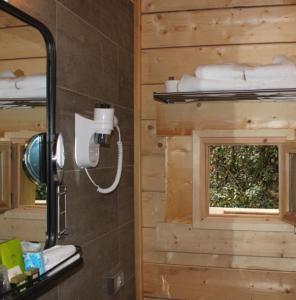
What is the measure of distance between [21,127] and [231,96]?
1.05m

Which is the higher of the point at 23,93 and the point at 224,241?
the point at 23,93

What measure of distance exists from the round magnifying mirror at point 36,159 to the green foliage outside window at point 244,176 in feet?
4.86

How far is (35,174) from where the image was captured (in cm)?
113

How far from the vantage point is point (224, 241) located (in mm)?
2027

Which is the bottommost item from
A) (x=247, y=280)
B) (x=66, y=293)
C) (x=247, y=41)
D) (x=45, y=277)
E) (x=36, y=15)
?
(x=247, y=280)

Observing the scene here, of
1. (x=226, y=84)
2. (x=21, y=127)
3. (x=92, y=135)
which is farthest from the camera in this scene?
(x=226, y=84)

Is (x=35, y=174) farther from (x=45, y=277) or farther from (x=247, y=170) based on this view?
(x=247, y=170)

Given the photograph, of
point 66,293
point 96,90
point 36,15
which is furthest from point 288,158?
point 36,15

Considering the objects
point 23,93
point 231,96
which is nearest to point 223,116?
point 231,96

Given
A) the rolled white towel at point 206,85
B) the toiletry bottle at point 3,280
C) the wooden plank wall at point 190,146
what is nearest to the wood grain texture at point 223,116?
the wooden plank wall at point 190,146

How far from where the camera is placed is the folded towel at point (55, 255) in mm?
1067

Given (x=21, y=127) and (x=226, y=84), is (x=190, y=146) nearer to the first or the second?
(x=226, y=84)

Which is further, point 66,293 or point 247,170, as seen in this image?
point 247,170

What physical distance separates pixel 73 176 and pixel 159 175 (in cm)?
76
